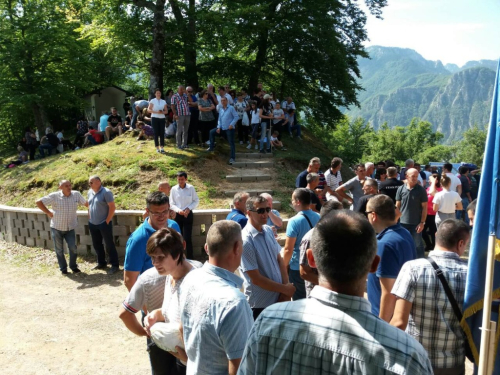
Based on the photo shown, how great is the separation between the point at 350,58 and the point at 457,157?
9620 centimetres

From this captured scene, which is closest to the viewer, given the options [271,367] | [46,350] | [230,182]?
[271,367]

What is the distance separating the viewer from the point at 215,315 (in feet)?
7.97

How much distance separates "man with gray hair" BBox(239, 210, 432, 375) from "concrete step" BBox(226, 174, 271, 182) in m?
10.9

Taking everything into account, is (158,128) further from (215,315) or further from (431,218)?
(215,315)

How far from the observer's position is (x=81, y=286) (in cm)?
836

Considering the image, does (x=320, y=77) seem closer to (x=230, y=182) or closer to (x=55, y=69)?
(x=230, y=182)

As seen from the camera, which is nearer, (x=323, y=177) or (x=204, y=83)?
(x=323, y=177)

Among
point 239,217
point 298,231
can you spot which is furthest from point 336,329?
point 239,217

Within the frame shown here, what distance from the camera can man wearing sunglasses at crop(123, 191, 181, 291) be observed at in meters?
4.32

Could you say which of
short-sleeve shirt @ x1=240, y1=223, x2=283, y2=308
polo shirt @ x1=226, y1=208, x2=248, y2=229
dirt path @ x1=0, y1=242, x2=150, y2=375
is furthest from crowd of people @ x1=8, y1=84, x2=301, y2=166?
short-sleeve shirt @ x1=240, y1=223, x2=283, y2=308

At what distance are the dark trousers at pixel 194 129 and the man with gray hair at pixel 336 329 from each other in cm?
1312

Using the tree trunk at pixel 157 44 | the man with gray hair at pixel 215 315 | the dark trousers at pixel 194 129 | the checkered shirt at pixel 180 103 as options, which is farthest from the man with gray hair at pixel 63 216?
the tree trunk at pixel 157 44

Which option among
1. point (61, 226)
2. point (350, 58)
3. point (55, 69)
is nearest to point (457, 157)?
point (350, 58)

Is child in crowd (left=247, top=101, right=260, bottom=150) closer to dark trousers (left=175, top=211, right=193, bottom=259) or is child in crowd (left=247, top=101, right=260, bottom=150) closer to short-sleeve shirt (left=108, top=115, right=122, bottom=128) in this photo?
short-sleeve shirt (left=108, top=115, right=122, bottom=128)
